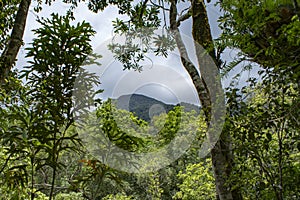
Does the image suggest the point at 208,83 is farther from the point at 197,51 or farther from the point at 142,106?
the point at 142,106

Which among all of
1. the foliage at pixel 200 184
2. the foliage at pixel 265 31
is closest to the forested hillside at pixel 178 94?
the foliage at pixel 265 31

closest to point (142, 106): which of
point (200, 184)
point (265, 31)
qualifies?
point (265, 31)

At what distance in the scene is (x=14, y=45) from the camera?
6.57 feet

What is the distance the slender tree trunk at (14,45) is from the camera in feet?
6.20

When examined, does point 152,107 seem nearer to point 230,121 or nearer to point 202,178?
point 230,121

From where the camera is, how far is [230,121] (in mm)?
1729

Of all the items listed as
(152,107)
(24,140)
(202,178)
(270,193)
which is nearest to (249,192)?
(270,193)

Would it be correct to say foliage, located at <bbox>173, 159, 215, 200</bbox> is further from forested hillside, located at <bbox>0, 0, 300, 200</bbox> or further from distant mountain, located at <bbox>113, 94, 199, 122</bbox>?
forested hillside, located at <bbox>0, 0, 300, 200</bbox>

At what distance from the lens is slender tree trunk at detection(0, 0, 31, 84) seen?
1889mm

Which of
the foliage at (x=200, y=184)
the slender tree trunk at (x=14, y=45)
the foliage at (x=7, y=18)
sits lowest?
the foliage at (x=200, y=184)

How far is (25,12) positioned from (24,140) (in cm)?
135

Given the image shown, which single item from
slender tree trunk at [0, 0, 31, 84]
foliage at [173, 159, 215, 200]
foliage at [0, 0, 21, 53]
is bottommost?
foliage at [173, 159, 215, 200]

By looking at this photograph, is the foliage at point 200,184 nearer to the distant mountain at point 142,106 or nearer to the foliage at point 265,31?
the distant mountain at point 142,106

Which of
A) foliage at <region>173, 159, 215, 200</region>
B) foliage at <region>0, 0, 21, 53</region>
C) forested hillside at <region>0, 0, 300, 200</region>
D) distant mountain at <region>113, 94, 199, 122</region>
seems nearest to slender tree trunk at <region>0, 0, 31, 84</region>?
forested hillside at <region>0, 0, 300, 200</region>
